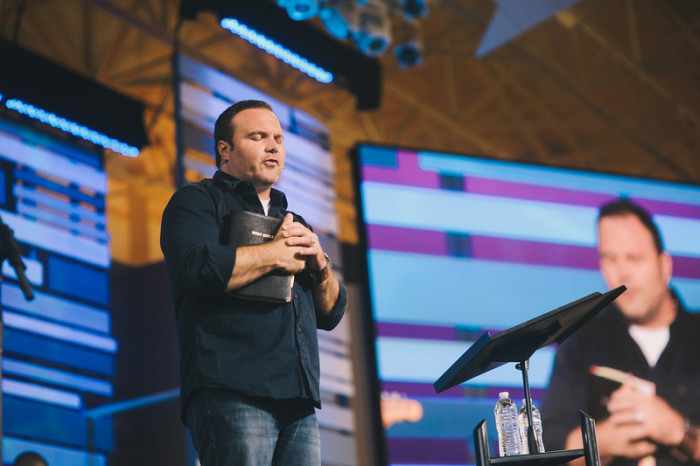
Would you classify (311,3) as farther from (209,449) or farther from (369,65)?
(209,449)

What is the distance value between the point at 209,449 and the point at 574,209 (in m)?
3.89

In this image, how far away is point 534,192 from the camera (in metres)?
5.25

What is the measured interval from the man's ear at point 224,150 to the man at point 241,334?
0.08 m

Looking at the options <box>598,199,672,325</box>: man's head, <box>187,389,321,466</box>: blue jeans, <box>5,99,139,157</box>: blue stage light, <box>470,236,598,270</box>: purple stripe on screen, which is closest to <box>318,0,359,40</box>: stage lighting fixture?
<box>5,99,139,157</box>: blue stage light

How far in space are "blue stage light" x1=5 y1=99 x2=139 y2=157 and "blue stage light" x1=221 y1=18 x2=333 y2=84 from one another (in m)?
0.98

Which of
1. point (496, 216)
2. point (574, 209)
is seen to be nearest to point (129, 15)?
point (496, 216)

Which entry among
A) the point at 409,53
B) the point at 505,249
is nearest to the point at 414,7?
the point at 409,53

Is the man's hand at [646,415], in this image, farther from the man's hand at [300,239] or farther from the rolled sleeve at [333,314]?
the man's hand at [300,239]

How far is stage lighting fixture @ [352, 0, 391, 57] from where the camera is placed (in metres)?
5.59

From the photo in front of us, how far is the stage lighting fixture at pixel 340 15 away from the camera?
551cm

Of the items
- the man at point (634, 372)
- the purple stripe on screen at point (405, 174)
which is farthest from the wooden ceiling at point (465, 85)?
the purple stripe on screen at point (405, 174)

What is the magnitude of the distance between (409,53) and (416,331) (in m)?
2.55

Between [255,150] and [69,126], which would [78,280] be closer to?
[69,126]

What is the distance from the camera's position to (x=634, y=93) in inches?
353
